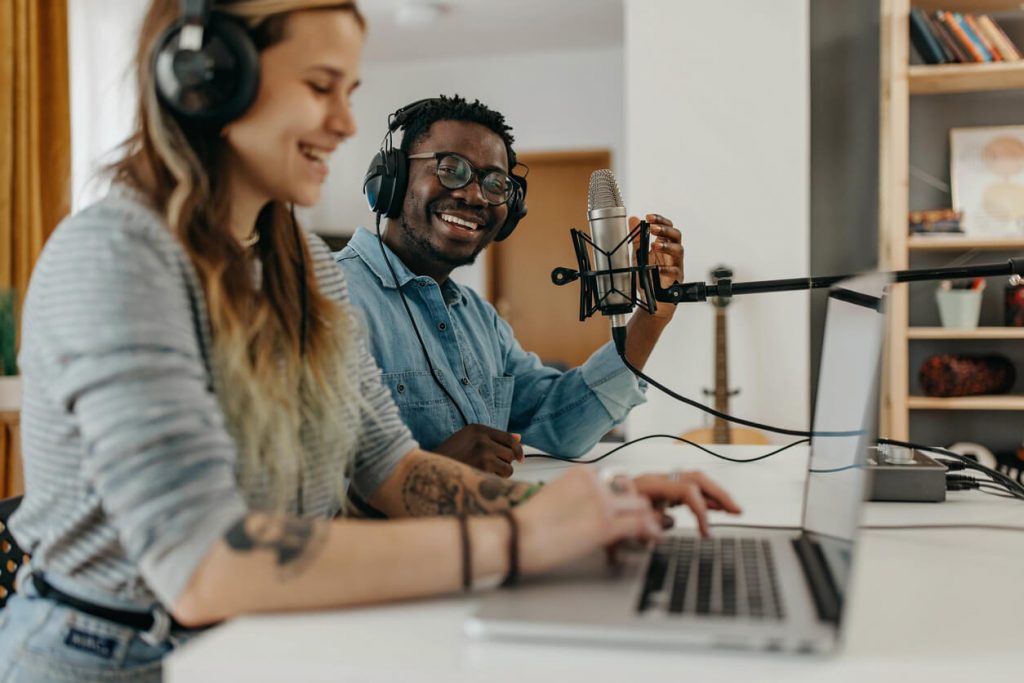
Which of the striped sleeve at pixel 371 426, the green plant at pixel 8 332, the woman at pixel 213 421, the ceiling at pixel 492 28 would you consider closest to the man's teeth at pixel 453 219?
the striped sleeve at pixel 371 426

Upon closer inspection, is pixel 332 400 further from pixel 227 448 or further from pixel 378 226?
pixel 378 226

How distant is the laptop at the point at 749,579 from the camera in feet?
1.79

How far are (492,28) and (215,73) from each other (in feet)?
13.9

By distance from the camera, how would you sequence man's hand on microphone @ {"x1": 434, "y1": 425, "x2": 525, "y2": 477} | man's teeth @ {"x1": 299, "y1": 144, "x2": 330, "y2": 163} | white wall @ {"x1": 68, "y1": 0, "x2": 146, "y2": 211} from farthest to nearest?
white wall @ {"x1": 68, "y1": 0, "x2": 146, "y2": 211} → man's hand on microphone @ {"x1": 434, "y1": 425, "x2": 525, "y2": 477} → man's teeth @ {"x1": 299, "y1": 144, "x2": 330, "y2": 163}

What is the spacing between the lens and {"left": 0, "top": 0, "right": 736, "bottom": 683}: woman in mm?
598

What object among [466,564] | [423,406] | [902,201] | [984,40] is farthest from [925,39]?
[466,564]

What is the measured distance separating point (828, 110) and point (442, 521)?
10.8 ft

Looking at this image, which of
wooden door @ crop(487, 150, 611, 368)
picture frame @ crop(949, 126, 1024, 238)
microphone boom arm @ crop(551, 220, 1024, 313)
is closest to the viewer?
microphone boom arm @ crop(551, 220, 1024, 313)

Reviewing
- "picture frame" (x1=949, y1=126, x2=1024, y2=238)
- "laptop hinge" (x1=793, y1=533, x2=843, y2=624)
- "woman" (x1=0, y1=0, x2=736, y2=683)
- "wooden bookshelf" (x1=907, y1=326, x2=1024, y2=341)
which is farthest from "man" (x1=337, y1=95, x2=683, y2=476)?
"picture frame" (x1=949, y1=126, x2=1024, y2=238)

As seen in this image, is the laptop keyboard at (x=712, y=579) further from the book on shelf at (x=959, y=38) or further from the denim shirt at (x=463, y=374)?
the book on shelf at (x=959, y=38)

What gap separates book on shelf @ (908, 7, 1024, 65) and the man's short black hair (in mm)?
2130

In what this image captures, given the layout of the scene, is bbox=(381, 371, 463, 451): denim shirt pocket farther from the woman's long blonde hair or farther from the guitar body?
the guitar body

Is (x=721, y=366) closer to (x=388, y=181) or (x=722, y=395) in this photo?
(x=722, y=395)

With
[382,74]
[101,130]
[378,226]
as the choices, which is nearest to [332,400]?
[378,226]
